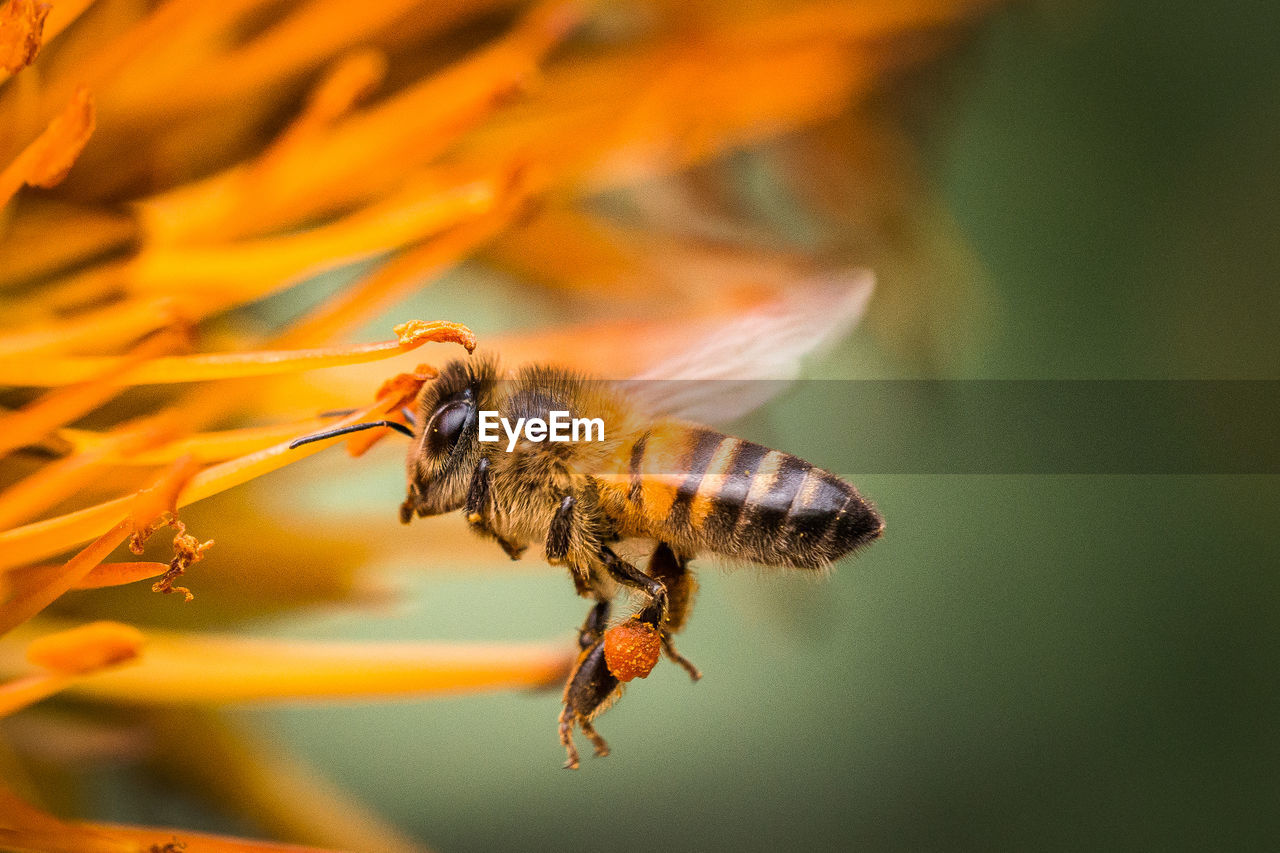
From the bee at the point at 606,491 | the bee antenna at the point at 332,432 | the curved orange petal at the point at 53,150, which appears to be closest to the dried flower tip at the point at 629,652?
the bee at the point at 606,491

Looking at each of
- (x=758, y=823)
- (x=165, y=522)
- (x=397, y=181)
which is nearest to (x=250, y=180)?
(x=397, y=181)

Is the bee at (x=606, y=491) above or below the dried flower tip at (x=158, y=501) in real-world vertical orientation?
above

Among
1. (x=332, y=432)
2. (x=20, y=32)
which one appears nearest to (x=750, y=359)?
(x=332, y=432)

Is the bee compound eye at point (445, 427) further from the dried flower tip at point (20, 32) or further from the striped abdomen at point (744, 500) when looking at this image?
the dried flower tip at point (20, 32)

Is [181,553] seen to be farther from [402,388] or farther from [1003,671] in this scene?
[1003,671]

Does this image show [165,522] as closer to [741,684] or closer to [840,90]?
[741,684]

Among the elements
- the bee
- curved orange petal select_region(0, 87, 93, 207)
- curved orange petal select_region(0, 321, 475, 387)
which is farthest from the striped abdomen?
curved orange petal select_region(0, 87, 93, 207)
